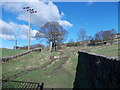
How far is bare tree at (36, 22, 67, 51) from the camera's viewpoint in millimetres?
24578

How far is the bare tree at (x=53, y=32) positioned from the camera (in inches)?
968

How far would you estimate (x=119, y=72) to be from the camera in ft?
7.97

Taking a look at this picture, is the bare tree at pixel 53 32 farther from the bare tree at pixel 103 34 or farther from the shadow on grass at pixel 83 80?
the shadow on grass at pixel 83 80

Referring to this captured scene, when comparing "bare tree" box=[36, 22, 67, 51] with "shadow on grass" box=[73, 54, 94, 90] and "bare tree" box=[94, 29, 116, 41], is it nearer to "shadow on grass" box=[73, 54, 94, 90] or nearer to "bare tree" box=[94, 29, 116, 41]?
"bare tree" box=[94, 29, 116, 41]

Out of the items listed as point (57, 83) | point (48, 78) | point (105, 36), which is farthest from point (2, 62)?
point (105, 36)

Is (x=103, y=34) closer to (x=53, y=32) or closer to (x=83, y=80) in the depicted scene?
(x=53, y=32)

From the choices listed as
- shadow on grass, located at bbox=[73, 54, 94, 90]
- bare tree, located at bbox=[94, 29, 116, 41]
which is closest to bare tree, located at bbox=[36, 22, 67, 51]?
bare tree, located at bbox=[94, 29, 116, 41]

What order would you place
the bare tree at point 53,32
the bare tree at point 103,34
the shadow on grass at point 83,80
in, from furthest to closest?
1. the bare tree at point 103,34
2. the bare tree at point 53,32
3. the shadow on grass at point 83,80

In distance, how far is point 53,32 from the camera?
24.4m

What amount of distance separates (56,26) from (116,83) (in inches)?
894

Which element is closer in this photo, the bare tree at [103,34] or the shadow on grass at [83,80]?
the shadow on grass at [83,80]

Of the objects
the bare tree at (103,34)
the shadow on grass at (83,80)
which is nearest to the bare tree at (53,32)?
the bare tree at (103,34)

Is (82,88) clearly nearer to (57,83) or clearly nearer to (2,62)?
(57,83)

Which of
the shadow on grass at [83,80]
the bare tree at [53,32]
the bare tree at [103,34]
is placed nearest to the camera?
the shadow on grass at [83,80]
